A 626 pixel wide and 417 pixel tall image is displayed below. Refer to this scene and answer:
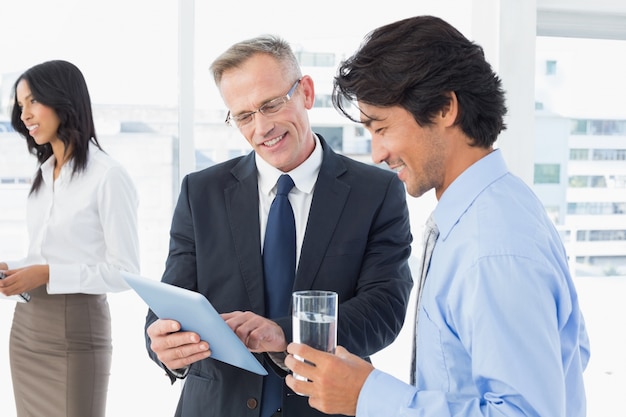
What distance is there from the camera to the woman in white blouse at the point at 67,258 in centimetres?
256

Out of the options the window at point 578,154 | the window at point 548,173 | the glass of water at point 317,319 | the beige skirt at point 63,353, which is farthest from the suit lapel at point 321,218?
the window at point 578,154

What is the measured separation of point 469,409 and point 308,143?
102 cm

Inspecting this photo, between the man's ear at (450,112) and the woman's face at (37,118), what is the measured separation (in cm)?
191

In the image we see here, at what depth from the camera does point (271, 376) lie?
1724 mm

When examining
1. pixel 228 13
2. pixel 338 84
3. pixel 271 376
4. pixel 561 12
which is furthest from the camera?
pixel 561 12

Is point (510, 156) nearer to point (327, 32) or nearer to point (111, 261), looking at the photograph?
point (327, 32)

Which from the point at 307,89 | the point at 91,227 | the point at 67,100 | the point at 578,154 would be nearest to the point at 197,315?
the point at 307,89

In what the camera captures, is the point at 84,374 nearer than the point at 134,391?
Yes

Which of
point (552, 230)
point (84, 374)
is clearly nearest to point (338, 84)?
point (552, 230)

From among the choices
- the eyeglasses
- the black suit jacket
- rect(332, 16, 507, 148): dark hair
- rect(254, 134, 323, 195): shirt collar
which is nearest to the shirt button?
the black suit jacket

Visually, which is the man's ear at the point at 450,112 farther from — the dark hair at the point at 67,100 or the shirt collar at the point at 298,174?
the dark hair at the point at 67,100

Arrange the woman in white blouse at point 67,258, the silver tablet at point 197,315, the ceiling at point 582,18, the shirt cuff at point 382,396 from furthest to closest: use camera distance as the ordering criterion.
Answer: the ceiling at point 582,18, the woman in white blouse at point 67,258, the silver tablet at point 197,315, the shirt cuff at point 382,396

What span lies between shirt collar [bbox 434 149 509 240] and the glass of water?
0.81 ft

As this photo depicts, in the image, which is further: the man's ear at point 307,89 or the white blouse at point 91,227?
the white blouse at point 91,227
